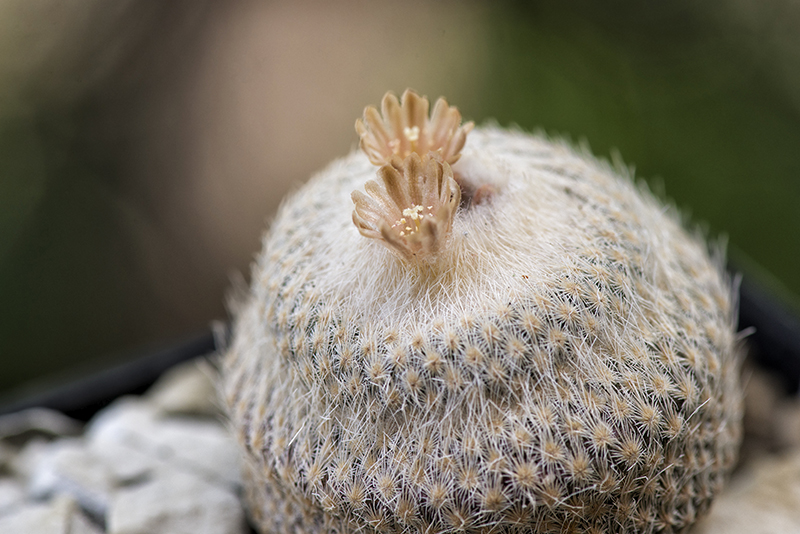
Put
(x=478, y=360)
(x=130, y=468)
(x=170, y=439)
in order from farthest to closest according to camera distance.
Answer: (x=170, y=439) → (x=130, y=468) → (x=478, y=360)

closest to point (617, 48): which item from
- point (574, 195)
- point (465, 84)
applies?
point (465, 84)

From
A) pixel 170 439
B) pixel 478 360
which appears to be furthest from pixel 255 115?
pixel 478 360

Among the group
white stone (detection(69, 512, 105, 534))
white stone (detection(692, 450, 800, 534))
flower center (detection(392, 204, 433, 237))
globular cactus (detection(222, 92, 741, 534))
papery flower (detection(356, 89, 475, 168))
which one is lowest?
white stone (detection(69, 512, 105, 534))

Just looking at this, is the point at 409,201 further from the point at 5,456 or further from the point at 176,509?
the point at 5,456

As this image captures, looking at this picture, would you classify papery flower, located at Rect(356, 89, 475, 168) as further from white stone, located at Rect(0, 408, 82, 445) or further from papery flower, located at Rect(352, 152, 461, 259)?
white stone, located at Rect(0, 408, 82, 445)

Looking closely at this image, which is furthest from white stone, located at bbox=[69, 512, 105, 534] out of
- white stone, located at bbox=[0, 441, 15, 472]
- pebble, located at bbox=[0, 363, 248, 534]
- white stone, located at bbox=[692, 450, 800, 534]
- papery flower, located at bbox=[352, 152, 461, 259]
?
white stone, located at bbox=[692, 450, 800, 534]

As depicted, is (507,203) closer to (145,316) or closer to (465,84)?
(465,84)

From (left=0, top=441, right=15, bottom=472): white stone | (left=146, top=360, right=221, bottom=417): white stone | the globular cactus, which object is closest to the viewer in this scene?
the globular cactus
